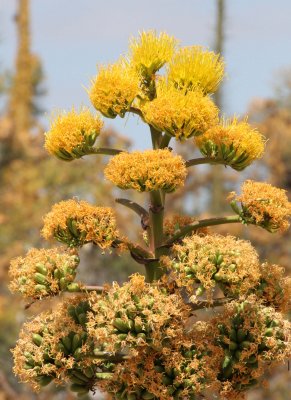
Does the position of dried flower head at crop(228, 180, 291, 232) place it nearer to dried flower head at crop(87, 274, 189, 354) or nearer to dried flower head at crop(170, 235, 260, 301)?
dried flower head at crop(170, 235, 260, 301)

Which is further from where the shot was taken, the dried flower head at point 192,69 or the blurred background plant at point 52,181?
the blurred background plant at point 52,181

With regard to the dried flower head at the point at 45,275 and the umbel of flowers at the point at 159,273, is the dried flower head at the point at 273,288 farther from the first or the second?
the dried flower head at the point at 45,275

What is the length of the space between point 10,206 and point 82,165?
6.16 ft

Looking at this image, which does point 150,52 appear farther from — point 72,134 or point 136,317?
point 136,317

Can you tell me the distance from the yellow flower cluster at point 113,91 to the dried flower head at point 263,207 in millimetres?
665

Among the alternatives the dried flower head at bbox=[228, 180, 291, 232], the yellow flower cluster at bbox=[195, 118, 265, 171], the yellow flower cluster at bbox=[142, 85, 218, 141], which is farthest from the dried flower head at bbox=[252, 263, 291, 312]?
the yellow flower cluster at bbox=[142, 85, 218, 141]

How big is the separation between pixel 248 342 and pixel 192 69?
1.31 m

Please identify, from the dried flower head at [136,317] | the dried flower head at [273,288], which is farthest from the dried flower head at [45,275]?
the dried flower head at [273,288]

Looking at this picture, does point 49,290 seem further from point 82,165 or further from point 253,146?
point 82,165

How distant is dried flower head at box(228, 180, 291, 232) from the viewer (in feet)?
13.9

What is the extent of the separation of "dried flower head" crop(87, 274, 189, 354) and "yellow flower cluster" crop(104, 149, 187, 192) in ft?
1.38

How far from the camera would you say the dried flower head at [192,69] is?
434 cm

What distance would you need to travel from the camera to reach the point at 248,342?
4152 millimetres

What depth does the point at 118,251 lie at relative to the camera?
14.2 ft
